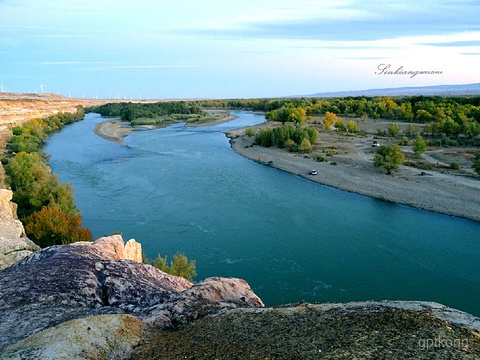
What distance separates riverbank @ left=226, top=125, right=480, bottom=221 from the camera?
106 feet

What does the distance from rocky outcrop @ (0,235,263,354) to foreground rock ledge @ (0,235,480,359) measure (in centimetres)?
3

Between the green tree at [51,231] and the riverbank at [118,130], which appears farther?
the riverbank at [118,130]

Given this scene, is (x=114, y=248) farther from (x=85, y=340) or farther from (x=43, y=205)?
(x=43, y=205)

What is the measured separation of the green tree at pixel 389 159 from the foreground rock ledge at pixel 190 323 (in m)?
34.8

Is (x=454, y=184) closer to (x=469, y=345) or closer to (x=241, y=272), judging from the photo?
(x=241, y=272)

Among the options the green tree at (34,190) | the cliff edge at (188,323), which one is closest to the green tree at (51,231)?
the green tree at (34,190)

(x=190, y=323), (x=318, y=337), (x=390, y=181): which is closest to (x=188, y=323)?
(x=190, y=323)

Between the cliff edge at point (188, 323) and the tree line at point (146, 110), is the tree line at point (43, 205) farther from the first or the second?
the tree line at point (146, 110)

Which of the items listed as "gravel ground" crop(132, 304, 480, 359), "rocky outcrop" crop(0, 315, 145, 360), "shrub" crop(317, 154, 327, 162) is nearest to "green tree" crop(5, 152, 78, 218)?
"rocky outcrop" crop(0, 315, 145, 360)

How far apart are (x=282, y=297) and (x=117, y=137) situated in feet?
205

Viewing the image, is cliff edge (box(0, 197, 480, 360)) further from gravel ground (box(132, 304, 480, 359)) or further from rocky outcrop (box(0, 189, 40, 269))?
rocky outcrop (box(0, 189, 40, 269))

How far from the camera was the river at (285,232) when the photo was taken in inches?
808

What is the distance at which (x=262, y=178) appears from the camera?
42.4 m

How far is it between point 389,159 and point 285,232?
69.2ft
